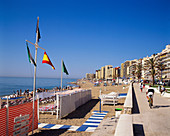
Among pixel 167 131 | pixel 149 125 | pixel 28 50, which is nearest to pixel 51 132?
pixel 28 50

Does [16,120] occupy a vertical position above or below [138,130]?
above

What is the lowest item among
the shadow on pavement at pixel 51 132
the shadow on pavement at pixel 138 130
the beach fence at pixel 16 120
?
the shadow on pavement at pixel 51 132

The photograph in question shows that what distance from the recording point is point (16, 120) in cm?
543

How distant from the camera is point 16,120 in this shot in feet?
17.8

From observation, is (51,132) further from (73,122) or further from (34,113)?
(73,122)

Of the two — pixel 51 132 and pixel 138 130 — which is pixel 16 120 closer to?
pixel 51 132

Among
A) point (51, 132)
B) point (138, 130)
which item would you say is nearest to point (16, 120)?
point (51, 132)

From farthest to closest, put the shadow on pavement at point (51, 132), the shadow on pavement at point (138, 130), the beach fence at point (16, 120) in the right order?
the shadow on pavement at point (51, 132) < the shadow on pavement at point (138, 130) < the beach fence at point (16, 120)

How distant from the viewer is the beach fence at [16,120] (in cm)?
498

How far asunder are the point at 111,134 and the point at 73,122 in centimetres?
302

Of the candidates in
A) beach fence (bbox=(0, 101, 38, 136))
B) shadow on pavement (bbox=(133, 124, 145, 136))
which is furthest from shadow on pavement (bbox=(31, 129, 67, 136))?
shadow on pavement (bbox=(133, 124, 145, 136))

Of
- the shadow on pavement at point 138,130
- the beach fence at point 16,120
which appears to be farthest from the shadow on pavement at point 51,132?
the shadow on pavement at point 138,130

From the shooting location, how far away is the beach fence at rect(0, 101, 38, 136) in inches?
196

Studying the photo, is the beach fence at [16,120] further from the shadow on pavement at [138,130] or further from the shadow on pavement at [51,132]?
the shadow on pavement at [138,130]
